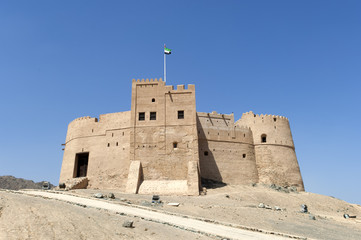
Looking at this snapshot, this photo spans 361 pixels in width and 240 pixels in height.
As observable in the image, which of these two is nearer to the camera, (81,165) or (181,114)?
(181,114)

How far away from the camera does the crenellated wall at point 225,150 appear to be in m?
26.8

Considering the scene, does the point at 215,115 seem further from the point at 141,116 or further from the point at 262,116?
the point at 141,116

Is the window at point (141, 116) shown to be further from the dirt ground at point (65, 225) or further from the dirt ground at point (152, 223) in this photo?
the dirt ground at point (65, 225)

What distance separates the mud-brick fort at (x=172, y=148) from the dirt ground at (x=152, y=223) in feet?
9.53

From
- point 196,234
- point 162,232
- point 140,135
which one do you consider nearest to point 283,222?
point 196,234

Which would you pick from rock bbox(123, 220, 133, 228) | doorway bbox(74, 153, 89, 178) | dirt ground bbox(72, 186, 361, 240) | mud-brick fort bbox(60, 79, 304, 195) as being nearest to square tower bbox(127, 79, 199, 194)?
mud-brick fort bbox(60, 79, 304, 195)

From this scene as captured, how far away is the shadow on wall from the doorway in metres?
10.5

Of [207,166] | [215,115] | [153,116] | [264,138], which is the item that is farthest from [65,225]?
[264,138]

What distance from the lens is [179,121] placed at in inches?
973

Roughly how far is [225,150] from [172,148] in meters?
6.15

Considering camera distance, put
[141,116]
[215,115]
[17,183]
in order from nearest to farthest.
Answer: [141,116]
[215,115]
[17,183]

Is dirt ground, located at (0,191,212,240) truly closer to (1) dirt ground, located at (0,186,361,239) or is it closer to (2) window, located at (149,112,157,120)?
(1) dirt ground, located at (0,186,361,239)

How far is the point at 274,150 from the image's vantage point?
97.3ft

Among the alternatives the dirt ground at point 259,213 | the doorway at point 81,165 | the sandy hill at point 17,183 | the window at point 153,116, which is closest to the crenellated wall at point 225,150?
the dirt ground at point 259,213
